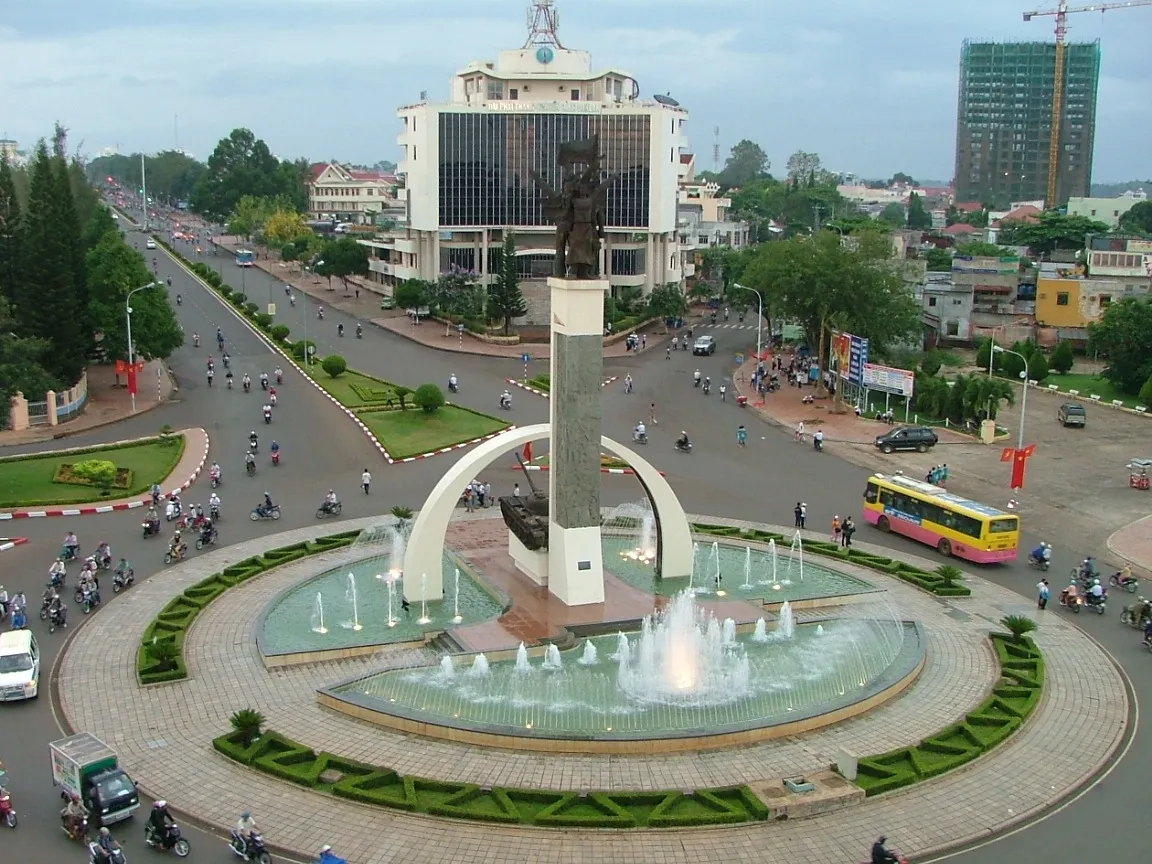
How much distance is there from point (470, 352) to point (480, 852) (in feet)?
145

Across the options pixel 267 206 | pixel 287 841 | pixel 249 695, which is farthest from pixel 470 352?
pixel 267 206

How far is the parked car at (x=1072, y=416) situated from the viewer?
45656 millimetres

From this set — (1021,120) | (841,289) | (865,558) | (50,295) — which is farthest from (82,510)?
(1021,120)

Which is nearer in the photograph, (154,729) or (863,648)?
(154,729)

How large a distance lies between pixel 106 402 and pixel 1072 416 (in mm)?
38720

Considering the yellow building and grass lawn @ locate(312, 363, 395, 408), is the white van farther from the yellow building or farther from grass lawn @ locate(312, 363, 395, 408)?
the yellow building

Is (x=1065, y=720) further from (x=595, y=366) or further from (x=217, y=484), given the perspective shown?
(x=217, y=484)

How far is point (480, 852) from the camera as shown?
1511cm

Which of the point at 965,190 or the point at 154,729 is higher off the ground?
the point at 965,190

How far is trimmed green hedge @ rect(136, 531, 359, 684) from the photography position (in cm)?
2044

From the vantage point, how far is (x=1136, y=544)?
31.0 m

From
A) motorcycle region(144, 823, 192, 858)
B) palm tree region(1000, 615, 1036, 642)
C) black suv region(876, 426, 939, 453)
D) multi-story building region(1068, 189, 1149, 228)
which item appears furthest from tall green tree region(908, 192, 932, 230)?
motorcycle region(144, 823, 192, 858)

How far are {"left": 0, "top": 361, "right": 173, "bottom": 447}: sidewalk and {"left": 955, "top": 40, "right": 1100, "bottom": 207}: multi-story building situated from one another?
162712 millimetres

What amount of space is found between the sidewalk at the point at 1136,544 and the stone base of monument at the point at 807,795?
15858 mm
